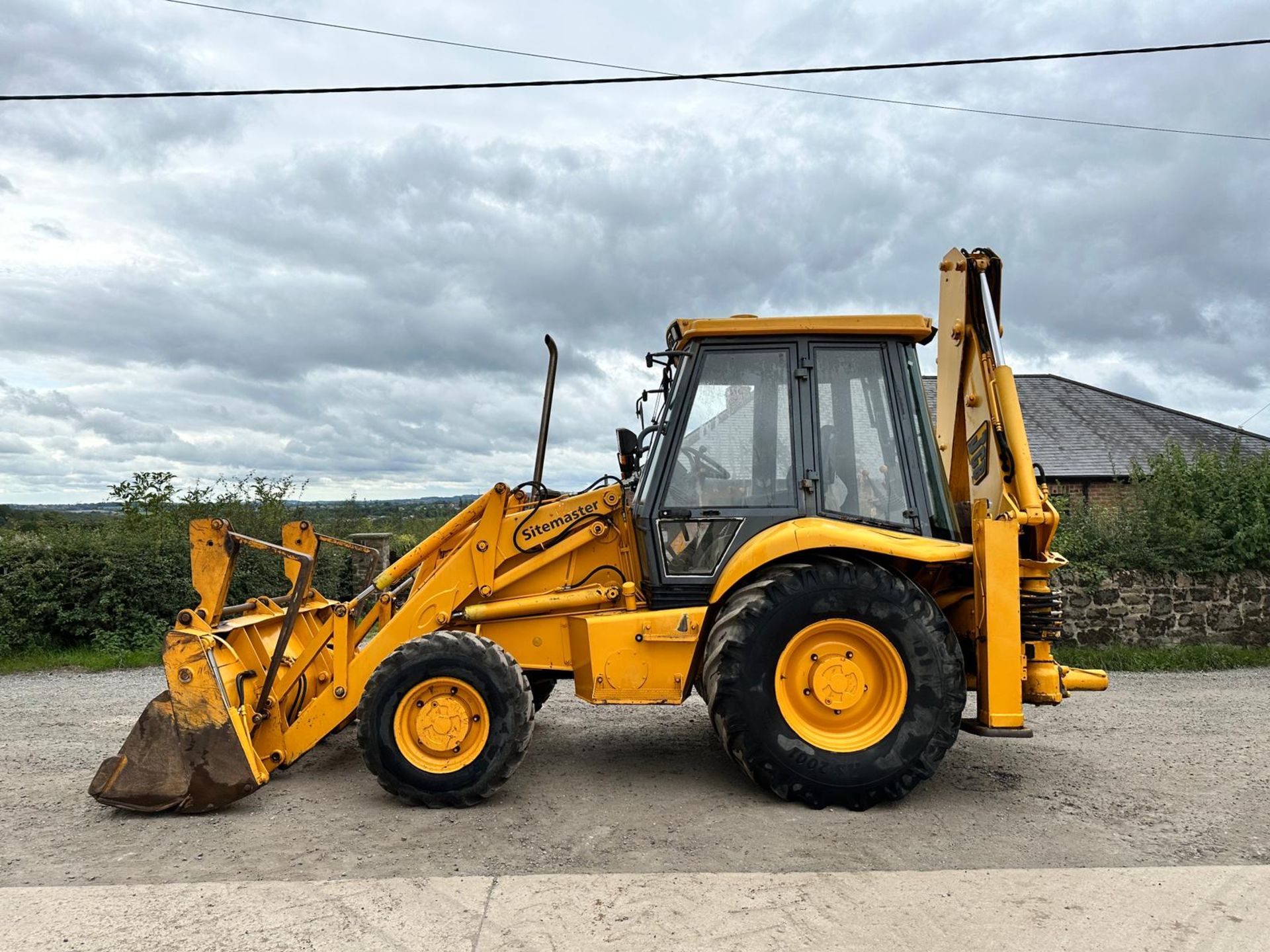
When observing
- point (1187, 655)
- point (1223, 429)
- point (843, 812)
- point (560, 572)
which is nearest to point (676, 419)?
point (560, 572)

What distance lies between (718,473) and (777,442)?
38cm

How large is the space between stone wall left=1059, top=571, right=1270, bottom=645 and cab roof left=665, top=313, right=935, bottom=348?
6473 mm

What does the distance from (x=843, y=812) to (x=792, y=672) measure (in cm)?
76

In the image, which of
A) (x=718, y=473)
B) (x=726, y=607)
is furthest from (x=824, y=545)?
(x=718, y=473)

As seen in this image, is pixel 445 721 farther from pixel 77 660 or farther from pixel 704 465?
pixel 77 660

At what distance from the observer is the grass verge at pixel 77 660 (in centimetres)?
1028

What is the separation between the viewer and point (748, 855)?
14.9 ft

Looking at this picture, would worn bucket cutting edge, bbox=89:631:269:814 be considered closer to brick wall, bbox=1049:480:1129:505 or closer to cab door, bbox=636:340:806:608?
cab door, bbox=636:340:806:608

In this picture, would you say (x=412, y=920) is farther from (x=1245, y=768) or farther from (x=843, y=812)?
(x=1245, y=768)

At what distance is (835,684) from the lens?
5293 millimetres

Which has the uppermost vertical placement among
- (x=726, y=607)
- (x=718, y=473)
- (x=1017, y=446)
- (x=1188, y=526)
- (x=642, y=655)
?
(x=1017, y=446)

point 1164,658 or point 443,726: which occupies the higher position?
point 443,726

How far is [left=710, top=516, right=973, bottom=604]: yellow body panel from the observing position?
529cm

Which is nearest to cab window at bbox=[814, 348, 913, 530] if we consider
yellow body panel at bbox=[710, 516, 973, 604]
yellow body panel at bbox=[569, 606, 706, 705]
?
yellow body panel at bbox=[710, 516, 973, 604]
